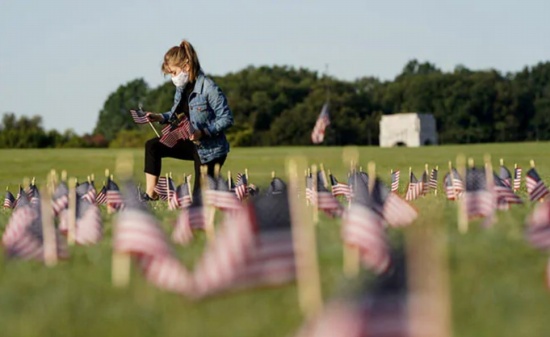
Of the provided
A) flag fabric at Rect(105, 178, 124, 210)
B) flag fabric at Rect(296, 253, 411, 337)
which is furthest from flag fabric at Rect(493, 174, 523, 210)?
flag fabric at Rect(296, 253, 411, 337)

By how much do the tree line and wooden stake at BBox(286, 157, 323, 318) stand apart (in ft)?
379

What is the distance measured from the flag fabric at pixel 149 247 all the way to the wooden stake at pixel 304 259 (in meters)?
0.94

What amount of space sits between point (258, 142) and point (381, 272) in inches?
4912

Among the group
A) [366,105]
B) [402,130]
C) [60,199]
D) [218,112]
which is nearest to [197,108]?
[218,112]

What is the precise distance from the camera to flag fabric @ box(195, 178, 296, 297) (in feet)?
25.7

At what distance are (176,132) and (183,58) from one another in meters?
1.15

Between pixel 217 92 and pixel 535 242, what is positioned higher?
pixel 217 92

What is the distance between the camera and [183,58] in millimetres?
16281

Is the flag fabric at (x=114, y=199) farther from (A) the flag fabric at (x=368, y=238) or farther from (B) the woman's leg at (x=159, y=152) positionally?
(A) the flag fabric at (x=368, y=238)

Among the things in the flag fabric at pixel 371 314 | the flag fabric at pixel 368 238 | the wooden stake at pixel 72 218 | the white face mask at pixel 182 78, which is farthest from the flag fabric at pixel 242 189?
the flag fabric at pixel 371 314

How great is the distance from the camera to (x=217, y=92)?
16.4 m

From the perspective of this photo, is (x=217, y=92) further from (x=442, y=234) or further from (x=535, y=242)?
(x=535, y=242)

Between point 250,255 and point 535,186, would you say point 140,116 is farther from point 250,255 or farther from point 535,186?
point 250,255

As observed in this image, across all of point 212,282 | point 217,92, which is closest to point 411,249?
point 212,282
